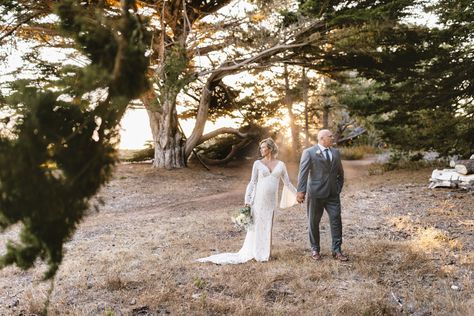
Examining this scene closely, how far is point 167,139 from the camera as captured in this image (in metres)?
20.7

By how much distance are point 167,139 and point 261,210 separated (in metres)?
14.4

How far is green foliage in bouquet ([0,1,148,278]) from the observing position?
8.00ft

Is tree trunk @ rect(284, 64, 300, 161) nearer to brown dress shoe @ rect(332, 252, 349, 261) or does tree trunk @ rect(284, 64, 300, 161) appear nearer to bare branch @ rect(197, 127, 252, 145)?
bare branch @ rect(197, 127, 252, 145)

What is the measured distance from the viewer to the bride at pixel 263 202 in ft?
22.5

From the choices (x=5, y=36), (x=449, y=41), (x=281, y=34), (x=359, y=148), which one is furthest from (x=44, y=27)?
(x=359, y=148)

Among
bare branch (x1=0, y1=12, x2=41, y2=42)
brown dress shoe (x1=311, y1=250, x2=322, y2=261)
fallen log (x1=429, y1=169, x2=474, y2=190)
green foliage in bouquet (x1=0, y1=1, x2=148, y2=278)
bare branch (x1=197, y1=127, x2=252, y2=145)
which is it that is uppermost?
bare branch (x1=0, y1=12, x2=41, y2=42)

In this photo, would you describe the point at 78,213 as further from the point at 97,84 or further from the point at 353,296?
the point at 353,296

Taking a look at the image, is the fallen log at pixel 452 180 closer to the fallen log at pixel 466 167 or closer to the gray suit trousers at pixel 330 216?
the fallen log at pixel 466 167

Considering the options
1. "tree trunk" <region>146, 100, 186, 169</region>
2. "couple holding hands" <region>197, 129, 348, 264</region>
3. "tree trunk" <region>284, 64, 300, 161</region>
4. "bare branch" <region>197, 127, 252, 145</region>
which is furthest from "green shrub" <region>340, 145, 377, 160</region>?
"couple holding hands" <region>197, 129, 348, 264</region>

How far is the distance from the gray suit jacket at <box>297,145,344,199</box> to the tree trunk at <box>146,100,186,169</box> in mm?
14610

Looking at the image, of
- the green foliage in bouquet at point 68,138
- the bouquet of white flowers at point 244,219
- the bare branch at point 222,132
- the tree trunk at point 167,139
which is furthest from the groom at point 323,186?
the bare branch at point 222,132

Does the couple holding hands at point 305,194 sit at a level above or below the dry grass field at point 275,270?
above

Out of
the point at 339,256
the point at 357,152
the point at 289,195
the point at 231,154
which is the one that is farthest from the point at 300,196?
the point at 357,152

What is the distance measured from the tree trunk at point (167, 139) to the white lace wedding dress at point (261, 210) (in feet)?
46.1
